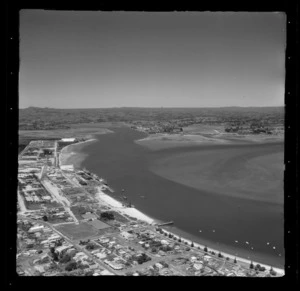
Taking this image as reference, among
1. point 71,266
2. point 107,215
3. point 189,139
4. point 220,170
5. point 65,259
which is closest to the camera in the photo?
point 71,266

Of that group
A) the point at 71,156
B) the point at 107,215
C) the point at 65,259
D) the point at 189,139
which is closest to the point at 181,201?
the point at 189,139

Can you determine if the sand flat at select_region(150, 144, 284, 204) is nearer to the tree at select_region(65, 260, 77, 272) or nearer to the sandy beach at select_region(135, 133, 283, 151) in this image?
the sandy beach at select_region(135, 133, 283, 151)

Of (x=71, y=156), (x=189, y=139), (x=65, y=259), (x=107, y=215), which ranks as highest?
(x=189, y=139)

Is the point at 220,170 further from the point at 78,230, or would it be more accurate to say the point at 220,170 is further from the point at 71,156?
the point at 78,230

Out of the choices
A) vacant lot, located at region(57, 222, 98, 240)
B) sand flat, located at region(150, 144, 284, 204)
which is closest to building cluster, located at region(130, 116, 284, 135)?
sand flat, located at region(150, 144, 284, 204)

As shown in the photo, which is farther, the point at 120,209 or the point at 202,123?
the point at 202,123

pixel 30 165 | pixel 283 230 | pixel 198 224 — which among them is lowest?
pixel 198 224

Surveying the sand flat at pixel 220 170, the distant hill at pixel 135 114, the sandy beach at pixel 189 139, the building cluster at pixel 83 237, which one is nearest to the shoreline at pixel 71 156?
the building cluster at pixel 83 237
